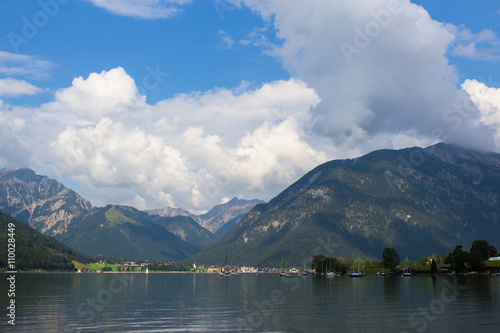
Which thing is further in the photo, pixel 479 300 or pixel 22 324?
pixel 479 300

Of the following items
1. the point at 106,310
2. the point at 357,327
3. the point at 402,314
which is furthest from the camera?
the point at 106,310

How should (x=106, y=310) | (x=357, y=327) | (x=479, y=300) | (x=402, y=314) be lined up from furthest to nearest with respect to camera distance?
(x=479, y=300) < (x=106, y=310) < (x=402, y=314) < (x=357, y=327)

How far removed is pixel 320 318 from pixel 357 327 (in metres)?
10.2

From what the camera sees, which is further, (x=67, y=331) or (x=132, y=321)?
(x=132, y=321)

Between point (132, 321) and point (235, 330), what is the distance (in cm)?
2047

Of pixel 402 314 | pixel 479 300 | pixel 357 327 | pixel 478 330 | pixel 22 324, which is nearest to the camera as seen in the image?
pixel 478 330

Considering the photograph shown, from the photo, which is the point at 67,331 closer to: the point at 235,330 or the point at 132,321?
the point at 132,321

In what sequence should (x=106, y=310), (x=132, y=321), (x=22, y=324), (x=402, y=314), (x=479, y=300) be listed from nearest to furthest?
1. (x=22, y=324)
2. (x=132, y=321)
3. (x=402, y=314)
4. (x=106, y=310)
5. (x=479, y=300)

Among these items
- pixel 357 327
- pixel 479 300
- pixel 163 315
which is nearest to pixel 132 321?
pixel 163 315

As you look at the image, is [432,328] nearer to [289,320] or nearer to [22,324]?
[289,320]

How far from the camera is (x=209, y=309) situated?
91125 millimetres

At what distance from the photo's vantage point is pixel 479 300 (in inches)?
3851

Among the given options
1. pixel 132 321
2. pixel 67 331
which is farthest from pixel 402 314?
pixel 67 331

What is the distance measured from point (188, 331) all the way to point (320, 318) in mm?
23763
